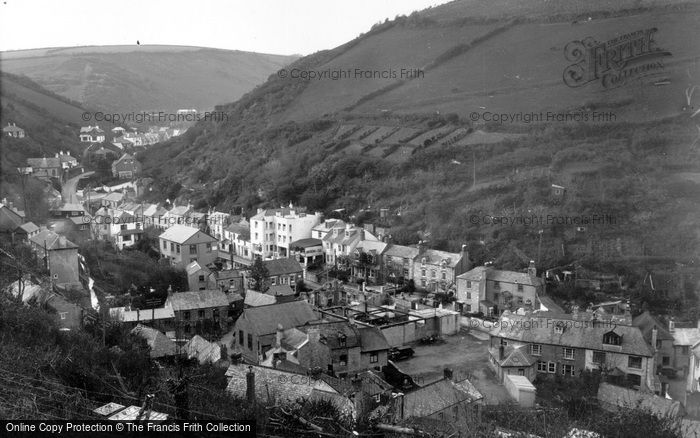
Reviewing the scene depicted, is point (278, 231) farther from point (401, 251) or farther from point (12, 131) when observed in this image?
point (12, 131)

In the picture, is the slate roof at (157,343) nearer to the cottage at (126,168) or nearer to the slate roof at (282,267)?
the slate roof at (282,267)

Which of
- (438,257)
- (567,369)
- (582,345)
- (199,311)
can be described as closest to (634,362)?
(582,345)

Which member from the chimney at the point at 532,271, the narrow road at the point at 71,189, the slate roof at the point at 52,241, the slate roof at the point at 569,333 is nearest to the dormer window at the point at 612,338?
the slate roof at the point at 569,333

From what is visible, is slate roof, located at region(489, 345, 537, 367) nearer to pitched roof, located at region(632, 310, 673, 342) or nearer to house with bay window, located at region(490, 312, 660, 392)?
house with bay window, located at region(490, 312, 660, 392)

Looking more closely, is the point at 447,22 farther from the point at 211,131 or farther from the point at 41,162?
the point at 41,162

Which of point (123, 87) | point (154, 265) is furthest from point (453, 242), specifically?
point (123, 87)
